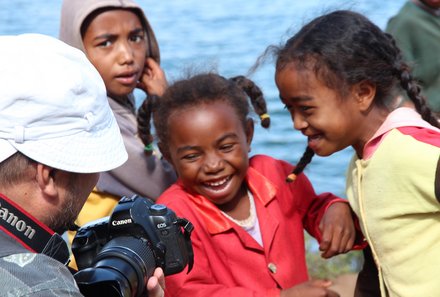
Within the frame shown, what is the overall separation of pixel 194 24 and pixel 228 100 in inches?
407

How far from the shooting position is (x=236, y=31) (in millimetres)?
12688

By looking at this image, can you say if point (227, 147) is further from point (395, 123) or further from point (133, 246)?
point (133, 246)

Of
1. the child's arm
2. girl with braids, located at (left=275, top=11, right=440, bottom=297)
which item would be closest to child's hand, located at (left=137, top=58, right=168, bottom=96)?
girl with braids, located at (left=275, top=11, right=440, bottom=297)

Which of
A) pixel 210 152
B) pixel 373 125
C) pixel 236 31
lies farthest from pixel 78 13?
pixel 236 31

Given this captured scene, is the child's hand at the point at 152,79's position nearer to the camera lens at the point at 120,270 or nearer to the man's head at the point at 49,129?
the camera lens at the point at 120,270

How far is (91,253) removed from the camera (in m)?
2.42

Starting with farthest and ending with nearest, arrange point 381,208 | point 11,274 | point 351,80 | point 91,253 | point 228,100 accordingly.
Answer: point 228,100 < point 351,80 < point 381,208 < point 91,253 < point 11,274

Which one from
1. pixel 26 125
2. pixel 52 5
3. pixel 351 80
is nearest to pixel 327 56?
pixel 351 80

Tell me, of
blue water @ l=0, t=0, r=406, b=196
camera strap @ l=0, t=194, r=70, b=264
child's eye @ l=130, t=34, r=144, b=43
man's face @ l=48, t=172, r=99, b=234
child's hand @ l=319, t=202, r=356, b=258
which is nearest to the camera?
camera strap @ l=0, t=194, r=70, b=264

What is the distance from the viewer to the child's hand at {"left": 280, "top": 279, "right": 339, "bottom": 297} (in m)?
2.82

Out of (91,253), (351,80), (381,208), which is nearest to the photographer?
(91,253)

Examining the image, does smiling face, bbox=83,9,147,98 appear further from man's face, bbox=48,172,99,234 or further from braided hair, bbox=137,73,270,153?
man's face, bbox=48,172,99,234

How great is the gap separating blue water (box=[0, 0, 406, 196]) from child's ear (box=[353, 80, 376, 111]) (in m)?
3.77

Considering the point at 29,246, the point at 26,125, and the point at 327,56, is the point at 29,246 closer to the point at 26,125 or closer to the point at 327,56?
the point at 26,125
